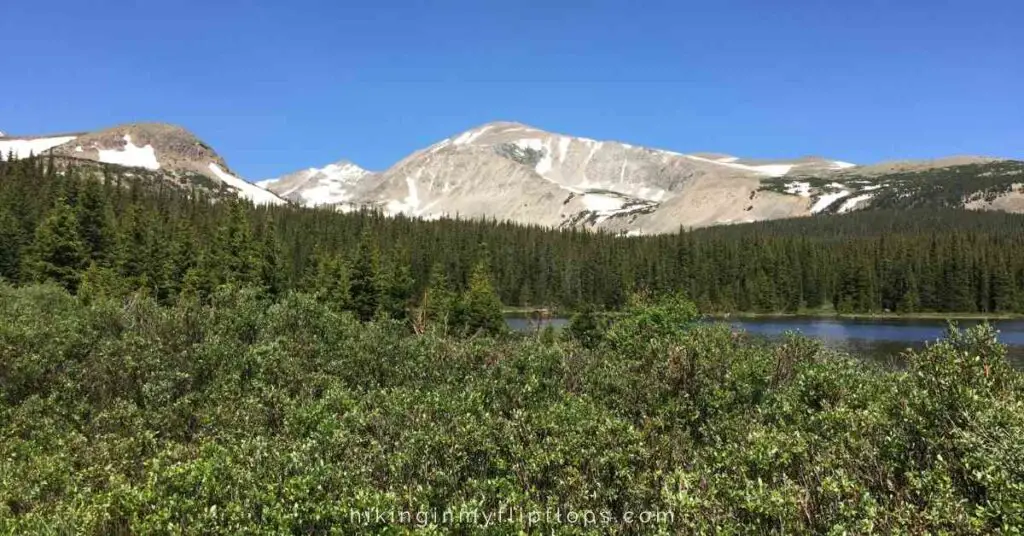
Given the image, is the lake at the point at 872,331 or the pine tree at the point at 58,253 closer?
the pine tree at the point at 58,253

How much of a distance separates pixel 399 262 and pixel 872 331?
82.4 meters

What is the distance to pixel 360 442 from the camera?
56.2ft

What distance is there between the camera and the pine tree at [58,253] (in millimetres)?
77787

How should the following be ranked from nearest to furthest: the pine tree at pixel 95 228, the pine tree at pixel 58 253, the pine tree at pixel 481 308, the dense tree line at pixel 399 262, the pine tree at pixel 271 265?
the pine tree at pixel 58 253
the pine tree at pixel 481 308
the dense tree line at pixel 399 262
the pine tree at pixel 95 228
the pine tree at pixel 271 265

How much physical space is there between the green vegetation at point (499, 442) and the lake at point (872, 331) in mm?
50012

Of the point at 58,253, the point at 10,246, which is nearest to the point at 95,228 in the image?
the point at 10,246

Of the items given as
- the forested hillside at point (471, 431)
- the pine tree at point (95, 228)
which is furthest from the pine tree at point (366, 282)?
the forested hillside at point (471, 431)

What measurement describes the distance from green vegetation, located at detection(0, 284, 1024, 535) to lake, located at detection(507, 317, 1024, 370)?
50.0 m

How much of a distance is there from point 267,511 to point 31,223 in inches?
4575

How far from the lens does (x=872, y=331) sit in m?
117

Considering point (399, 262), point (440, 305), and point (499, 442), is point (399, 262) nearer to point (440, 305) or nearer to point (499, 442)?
point (440, 305)

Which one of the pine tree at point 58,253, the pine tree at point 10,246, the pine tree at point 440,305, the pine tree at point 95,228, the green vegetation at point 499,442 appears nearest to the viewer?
the green vegetation at point 499,442

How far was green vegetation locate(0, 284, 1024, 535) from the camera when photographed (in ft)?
40.0

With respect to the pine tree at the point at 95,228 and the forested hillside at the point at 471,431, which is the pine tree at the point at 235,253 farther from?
the forested hillside at the point at 471,431
